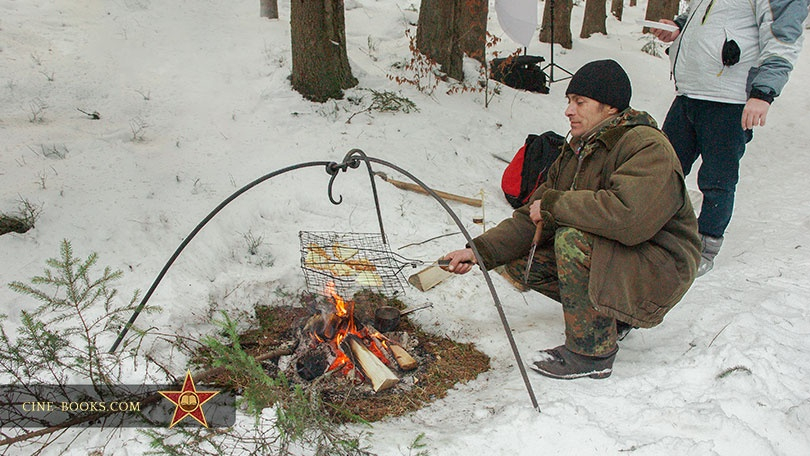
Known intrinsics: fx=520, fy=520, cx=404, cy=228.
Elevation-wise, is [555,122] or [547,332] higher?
[555,122]

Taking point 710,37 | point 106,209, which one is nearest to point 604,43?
point 710,37

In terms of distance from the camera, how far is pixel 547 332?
3.25m

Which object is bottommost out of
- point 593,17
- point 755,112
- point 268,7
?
point 755,112

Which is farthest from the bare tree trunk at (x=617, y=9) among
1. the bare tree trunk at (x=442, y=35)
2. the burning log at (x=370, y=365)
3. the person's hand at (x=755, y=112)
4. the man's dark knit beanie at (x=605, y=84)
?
the burning log at (x=370, y=365)

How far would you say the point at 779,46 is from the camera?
3.19 meters

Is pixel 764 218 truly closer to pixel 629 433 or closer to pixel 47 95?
pixel 629 433

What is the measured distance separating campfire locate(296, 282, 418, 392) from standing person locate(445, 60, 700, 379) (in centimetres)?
81

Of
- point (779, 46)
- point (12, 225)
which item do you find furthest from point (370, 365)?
point (779, 46)

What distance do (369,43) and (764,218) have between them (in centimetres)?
539

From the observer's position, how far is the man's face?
2.71 meters

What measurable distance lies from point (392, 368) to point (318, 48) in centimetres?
389

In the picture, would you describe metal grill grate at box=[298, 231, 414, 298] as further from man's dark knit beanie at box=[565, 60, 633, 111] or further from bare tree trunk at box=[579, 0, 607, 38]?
bare tree trunk at box=[579, 0, 607, 38]

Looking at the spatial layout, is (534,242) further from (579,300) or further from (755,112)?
(755,112)

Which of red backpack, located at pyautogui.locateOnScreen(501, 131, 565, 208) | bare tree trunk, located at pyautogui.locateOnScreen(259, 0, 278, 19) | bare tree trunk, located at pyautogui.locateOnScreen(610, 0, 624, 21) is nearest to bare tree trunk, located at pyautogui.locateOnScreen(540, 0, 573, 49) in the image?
bare tree trunk, located at pyautogui.locateOnScreen(259, 0, 278, 19)
